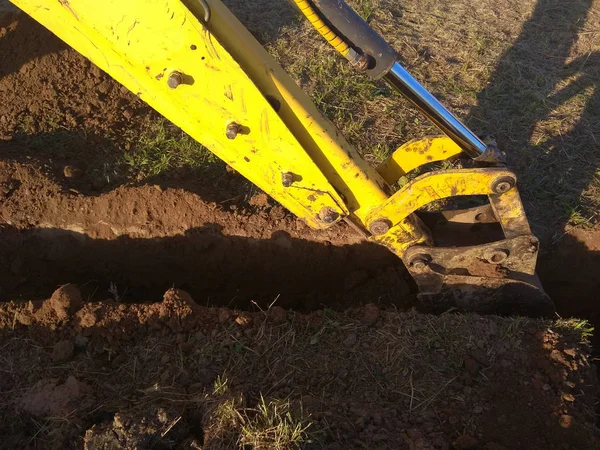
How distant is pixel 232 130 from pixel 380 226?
1.10 meters

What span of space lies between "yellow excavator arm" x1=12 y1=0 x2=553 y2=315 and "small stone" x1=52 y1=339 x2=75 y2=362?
1516 mm

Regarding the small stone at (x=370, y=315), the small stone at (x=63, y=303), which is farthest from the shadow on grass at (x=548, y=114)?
the small stone at (x=63, y=303)

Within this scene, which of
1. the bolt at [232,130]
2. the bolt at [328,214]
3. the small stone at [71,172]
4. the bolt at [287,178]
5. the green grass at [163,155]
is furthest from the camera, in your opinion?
the green grass at [163,155]

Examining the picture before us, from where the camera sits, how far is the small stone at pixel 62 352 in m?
3.31

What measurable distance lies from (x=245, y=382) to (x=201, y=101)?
1.60 metres

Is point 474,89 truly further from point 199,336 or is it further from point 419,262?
point 199,336

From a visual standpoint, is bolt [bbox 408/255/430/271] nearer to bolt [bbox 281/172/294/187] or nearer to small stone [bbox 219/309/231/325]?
bolt [bbox 281/172/294/187]

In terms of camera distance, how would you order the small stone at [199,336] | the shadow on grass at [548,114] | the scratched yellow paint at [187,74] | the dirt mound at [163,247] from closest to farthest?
the scratched yellow paint at [187,74] < the small stone at [199,336] < the dirt mound at [163,247] < the shadow on grass at [548,114]

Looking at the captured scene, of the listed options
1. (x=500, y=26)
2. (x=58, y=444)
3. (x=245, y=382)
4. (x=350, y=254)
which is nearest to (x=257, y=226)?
(x=350, y=254)

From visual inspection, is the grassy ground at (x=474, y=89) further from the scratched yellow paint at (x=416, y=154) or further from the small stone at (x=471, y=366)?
the small stone at (x=471, y=366)

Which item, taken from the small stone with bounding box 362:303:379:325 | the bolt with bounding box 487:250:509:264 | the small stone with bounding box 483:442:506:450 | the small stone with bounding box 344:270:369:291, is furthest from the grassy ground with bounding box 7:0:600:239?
the small stone with bounding box 483:442:506:450

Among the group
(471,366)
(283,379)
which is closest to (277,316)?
(283,379)

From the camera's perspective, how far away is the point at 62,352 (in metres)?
3.31

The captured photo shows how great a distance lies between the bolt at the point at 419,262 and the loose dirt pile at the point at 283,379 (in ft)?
1.15
